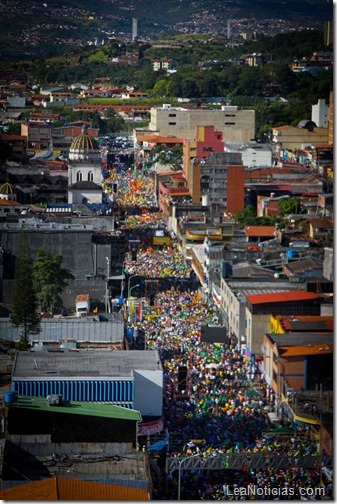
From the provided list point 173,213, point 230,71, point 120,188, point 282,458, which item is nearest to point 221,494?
point 282,458

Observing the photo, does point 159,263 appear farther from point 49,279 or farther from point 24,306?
point 24,306

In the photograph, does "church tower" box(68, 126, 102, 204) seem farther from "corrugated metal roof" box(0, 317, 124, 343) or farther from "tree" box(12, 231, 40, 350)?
"corrugated metal roof" box(0, 317, 124, 343)

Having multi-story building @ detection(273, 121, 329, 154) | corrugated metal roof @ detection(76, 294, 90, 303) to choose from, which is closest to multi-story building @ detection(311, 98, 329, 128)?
multi-story building @ detection(273, 121, 329, 154)

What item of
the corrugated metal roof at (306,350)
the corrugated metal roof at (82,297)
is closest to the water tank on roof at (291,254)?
the corrugated metal roof at (82,297)

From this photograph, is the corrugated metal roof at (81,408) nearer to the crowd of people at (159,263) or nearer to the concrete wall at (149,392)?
the concrete wall at (149,392)

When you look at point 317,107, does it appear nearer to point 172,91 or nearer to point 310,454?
point 172,91

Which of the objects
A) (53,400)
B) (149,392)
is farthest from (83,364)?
(53,400)
